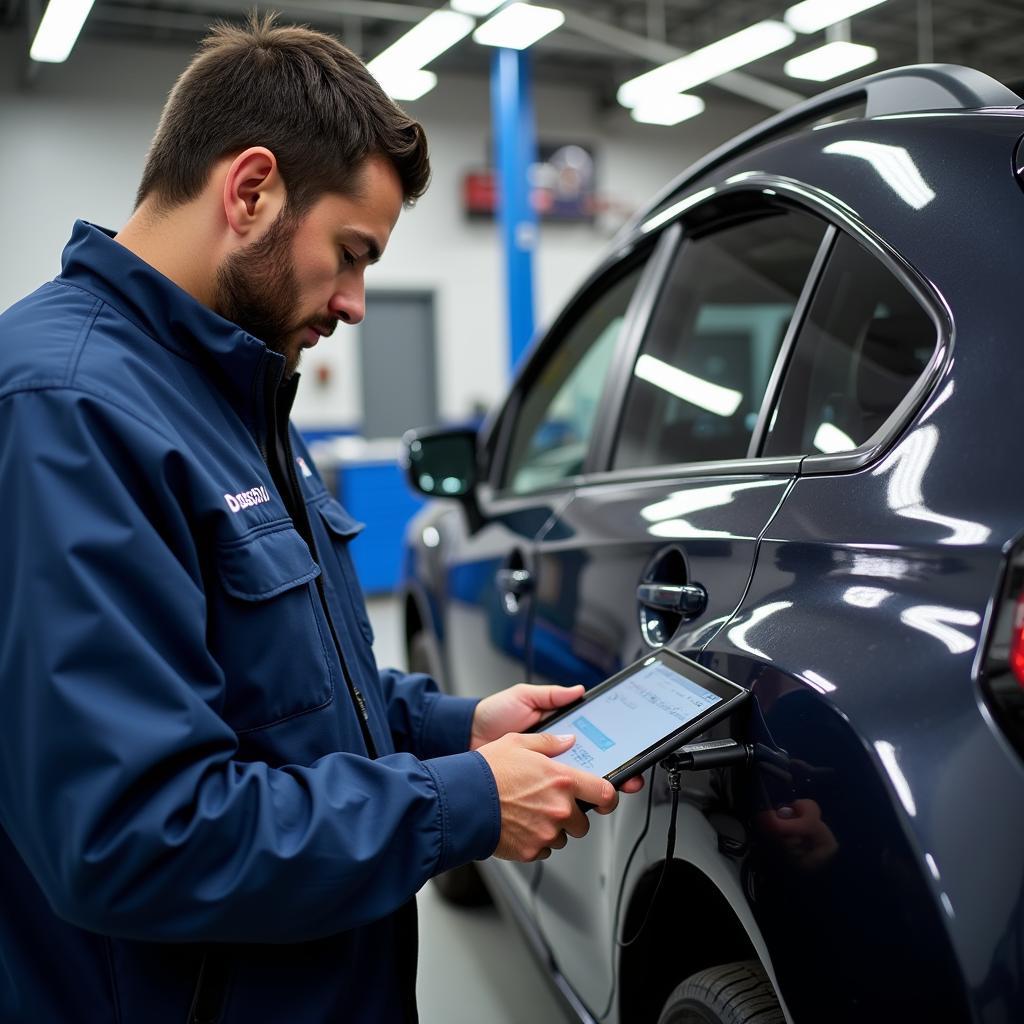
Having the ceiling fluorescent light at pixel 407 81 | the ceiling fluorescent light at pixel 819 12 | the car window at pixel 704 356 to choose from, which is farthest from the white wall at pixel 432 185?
the car window at pixel 704 356

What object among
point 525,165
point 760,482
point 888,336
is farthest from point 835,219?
point 525,165

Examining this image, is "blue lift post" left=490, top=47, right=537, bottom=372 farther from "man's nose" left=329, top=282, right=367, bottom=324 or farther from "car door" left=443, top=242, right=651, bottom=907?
"man's nose" left=329, top=282, right=367, bottom=324

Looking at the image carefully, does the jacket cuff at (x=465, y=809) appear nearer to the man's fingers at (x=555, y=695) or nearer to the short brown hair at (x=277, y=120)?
the man's fingers at (x=555, y=695)

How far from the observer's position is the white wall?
37.5 ft

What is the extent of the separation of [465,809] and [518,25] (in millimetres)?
8114

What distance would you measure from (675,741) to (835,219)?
0.67m

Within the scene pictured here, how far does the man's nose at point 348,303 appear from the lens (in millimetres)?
1207

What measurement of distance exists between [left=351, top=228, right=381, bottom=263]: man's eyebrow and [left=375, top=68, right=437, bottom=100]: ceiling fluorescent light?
28.5ft

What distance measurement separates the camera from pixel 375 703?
128cm

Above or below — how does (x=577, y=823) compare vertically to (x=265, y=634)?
below

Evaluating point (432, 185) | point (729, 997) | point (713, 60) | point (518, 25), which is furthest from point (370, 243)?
point (432, 185)

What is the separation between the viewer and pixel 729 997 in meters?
Result: 1.09

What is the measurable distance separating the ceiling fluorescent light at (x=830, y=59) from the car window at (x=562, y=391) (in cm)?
807

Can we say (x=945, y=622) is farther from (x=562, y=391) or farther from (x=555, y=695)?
(x=562, y=391)
